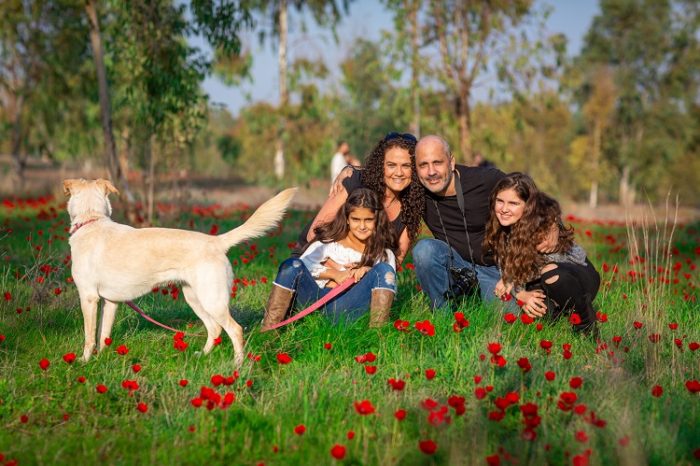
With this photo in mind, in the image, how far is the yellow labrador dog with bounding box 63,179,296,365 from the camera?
4098mm

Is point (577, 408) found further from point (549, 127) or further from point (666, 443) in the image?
point (549, 127)

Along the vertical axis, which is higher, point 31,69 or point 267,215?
point 31,69

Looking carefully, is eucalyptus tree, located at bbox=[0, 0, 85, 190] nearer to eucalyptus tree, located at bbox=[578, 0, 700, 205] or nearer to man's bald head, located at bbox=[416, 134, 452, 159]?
man's bald head, located at bbox=[416, 134, 452, 159]

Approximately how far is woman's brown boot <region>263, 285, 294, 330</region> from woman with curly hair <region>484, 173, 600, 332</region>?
1.73 metres

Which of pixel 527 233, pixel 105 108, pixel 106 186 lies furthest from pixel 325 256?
pixel 105 108

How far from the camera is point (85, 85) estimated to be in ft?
62.0

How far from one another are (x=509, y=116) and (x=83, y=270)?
71.6ft

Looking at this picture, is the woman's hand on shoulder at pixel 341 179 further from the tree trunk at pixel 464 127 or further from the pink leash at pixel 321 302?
the tree trunk at pixel 464 127

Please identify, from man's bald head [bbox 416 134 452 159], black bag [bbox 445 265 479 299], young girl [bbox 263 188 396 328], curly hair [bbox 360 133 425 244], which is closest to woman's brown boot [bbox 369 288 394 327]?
young girl [bbox 263 188 396 328]

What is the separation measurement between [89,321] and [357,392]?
195 cm

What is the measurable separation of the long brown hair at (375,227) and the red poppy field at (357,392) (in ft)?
1.93

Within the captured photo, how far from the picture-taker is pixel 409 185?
5375mm

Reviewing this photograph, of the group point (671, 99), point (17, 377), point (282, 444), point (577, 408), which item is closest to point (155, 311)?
point (17, 377)

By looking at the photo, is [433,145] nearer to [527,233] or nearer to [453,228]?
[453,228]
